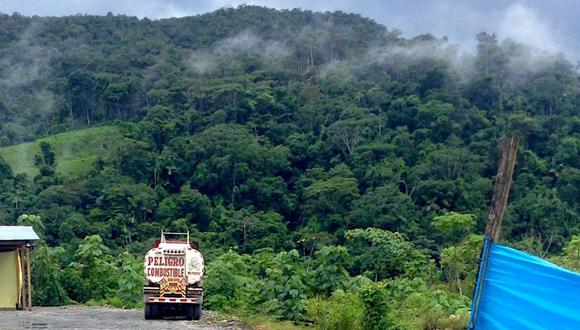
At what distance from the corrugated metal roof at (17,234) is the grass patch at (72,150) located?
2659 centimetres

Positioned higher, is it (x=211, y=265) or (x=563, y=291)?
(x=563, y=291)

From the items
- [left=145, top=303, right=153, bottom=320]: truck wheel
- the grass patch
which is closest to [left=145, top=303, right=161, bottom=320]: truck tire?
[left=145, top=303, right=153, bottom=320]: truck wheel

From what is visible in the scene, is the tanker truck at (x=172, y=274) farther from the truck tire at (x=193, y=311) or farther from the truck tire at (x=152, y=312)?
the truck tire at (x=152, y=312)

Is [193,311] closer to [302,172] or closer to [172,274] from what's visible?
[172,274]

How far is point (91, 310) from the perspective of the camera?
19328mm

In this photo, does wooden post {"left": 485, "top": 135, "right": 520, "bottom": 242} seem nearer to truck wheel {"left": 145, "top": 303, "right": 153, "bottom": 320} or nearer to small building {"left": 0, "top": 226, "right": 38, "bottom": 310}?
truck wheel {"left": 145, "top": 303, "right": 153, "bottom": 320}

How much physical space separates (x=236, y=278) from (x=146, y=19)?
78.2 metres

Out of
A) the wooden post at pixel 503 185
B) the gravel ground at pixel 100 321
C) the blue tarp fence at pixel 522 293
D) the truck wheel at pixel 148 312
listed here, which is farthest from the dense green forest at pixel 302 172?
the wooden post at pixel 503 185

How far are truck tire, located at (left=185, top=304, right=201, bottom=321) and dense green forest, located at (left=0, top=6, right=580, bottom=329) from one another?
43.2 inches

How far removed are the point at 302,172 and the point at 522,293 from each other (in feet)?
136

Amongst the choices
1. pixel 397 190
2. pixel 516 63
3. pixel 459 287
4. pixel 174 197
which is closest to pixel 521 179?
pixel 397 190

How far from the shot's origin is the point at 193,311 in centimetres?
1570

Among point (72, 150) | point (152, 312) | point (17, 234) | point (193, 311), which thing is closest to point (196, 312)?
point (193, 311)

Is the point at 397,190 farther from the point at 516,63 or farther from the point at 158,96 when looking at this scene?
the point at 516,63
